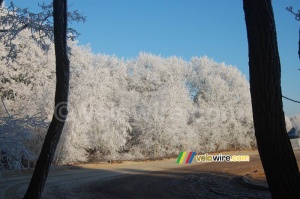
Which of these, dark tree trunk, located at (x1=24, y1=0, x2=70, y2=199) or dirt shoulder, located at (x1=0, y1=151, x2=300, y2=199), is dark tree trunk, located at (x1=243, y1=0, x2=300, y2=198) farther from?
dirt shoulder, located at (x1=0, y1=151, x2=300, y2=199)

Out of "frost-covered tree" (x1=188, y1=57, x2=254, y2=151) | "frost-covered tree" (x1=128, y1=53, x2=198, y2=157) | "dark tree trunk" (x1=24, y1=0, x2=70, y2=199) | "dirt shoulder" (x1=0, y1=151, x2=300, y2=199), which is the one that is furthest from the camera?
"frost-covered tree" (x1=188, y1=57, x2=254, y2=151)

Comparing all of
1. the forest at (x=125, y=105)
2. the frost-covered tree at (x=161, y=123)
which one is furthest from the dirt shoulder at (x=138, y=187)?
the frost-covered tree at (x=161, y=123)

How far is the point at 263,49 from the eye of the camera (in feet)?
11.4

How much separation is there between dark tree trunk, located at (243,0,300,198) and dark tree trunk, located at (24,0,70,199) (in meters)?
3.91

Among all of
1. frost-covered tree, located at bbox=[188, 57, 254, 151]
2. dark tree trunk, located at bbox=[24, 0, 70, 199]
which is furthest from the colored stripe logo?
dark tree trunk, located at bbox=[24, 0, 70, 199]

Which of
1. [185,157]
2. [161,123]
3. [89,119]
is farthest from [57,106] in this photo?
[185,157]

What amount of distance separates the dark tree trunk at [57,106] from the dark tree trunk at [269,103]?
3.91 m

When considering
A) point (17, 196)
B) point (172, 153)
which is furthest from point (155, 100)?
point (17, 196)

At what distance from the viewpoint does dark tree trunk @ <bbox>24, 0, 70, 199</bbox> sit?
634 cm

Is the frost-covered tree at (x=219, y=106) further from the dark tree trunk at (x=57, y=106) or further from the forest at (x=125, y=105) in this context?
the dark tree trunk at (x=57, y=106)

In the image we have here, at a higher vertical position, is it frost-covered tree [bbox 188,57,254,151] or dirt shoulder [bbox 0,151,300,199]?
frost-covered tree [bbox 188,57,254,151]

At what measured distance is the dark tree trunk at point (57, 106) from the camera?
634 centimetres

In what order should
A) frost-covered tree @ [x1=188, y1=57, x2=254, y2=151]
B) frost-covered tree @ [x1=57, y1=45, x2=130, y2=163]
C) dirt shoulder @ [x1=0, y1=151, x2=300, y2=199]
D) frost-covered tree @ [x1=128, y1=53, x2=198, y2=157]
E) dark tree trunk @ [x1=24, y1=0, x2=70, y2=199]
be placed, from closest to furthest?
dark tree trunk @ [x1=24, y1=0, x2=70, y2=199] → dirt shoulder @ [x1=0, y1=151, x2=300, y2=199] → frost-covered tree @ [x1=57, y1=45, x2=130, y2=163] → frost-covered tree @ [x1=128, y1=53, x2=198, y2=157] → frost-covered tree @ [x1=188, y1=57, x2=254, y2=151]

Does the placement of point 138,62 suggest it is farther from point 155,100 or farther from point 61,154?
point 61,154
